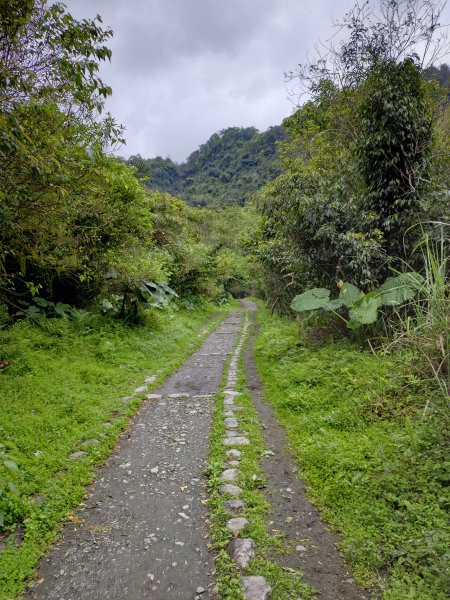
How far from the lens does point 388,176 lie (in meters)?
8.22

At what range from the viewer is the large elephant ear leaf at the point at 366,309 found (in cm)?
675

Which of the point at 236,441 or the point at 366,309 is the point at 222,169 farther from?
the point at 236,441

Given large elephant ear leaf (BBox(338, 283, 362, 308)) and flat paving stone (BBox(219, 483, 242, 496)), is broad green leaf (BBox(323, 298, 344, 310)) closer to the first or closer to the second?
large elephant ear leaf (BBox(338, 283, 362, 308))

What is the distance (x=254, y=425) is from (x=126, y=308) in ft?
23.8

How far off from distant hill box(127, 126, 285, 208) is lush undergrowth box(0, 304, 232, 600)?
53891mm

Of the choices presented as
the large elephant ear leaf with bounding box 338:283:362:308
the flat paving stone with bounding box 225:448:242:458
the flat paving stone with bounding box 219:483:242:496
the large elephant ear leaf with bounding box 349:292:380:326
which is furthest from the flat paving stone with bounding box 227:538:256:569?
the large elephant ear leaf with bounding box 338:283:362:308

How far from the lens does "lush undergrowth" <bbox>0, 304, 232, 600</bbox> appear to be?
128 inches

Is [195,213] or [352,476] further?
[195,213]

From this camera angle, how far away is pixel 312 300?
7969 mm

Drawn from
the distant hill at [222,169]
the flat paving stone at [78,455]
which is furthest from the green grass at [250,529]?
the distant hill at [222,169]

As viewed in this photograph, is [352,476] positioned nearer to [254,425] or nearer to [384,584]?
[384,584]

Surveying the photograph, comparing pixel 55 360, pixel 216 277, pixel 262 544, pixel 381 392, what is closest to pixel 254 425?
pixel 381 392

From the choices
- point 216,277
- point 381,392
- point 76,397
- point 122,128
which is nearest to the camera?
point 381,392

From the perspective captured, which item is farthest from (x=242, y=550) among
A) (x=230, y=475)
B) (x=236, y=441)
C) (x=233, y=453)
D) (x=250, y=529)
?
(x=236, y=441)
